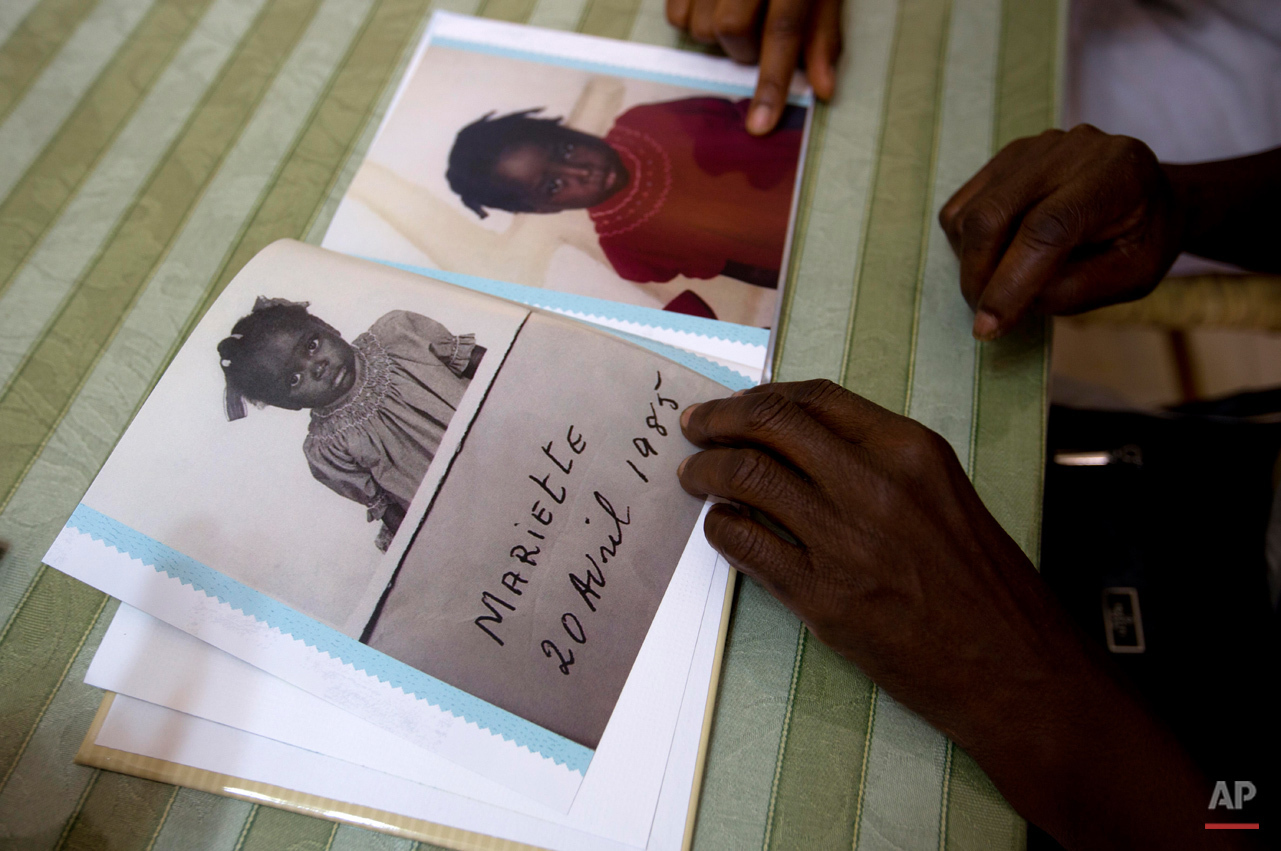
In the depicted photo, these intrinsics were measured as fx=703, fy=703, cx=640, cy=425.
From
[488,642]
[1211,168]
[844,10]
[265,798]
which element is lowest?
[265,798]

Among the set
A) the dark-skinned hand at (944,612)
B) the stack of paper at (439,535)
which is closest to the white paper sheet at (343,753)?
the stack of paper at (439,535)

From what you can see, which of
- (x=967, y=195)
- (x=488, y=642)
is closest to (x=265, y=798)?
(x=488, y=642)

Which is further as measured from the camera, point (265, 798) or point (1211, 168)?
point (1211, 168)

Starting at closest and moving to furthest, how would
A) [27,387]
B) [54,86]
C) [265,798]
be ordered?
[265,798], [27,387], [54,86]

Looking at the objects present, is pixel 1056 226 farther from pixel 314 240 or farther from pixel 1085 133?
pixel 314 240

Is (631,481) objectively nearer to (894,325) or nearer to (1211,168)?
(894,325)

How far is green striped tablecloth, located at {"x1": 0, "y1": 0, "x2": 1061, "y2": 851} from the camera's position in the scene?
1.41 feet

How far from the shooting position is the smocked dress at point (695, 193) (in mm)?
574

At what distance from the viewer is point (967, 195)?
0.57 m

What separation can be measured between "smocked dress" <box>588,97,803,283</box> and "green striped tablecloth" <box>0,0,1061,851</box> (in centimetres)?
4

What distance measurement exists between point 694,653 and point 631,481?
0.40 ft

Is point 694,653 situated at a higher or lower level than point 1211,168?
lower

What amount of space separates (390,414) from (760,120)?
418 millimetres

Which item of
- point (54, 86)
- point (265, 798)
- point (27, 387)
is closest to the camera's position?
point (265, 798)
